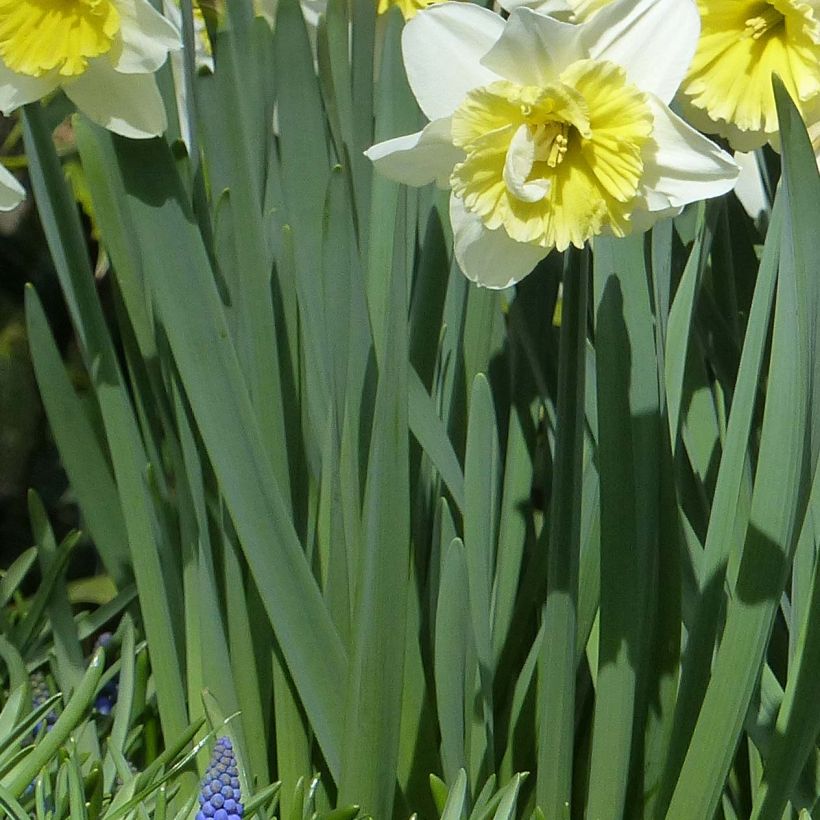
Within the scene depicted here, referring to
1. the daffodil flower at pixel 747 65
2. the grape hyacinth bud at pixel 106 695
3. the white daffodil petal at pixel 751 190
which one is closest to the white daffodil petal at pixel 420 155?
the daffodil flower at pixel 747 65

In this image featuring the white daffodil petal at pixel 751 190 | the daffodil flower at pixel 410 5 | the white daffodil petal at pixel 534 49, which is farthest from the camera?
the white daffodil petal at pixel 751 190

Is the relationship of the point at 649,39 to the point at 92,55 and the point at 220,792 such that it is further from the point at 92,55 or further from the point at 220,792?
the point at 220,792

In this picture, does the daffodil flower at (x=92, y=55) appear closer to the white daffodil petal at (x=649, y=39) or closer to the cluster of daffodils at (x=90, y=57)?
the cluster of daffodils at (x=90, y=57)

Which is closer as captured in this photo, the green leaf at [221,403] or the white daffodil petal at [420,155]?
the white daffodil petal at [420,155]

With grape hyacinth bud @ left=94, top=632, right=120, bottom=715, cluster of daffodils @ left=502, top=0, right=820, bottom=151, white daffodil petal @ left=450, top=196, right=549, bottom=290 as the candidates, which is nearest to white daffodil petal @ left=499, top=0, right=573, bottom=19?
cluster of daffodils @ left=502, top=0, right=820, bottom=151

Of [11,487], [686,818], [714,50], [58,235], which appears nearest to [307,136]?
[58,235]

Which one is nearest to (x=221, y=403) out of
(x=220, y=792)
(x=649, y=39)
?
(x=220, y=792)

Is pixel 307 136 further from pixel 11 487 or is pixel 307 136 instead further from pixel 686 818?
pixel 11 487
